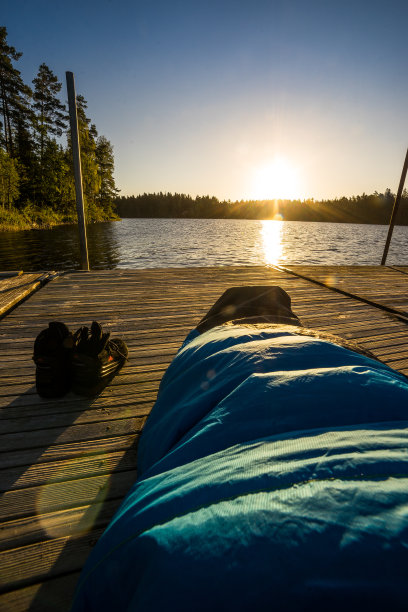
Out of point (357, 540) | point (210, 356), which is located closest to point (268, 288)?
point (210, 356)

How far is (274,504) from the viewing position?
46 centimetres

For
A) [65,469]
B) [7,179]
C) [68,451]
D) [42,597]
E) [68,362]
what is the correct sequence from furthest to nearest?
[7,179]
[68,362]
[68,451]
[65,469]
[42,597]

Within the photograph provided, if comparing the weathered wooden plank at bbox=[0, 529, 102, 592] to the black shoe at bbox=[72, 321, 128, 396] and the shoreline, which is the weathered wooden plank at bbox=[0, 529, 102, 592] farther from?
the shoreline

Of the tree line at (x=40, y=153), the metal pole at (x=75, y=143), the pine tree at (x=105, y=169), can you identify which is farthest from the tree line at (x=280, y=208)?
the metal pole at (x=75, y=143)

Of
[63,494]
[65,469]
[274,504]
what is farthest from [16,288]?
[274,504]

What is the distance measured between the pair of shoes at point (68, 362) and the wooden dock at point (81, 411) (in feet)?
→ 0.32

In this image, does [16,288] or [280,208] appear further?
[280,208]

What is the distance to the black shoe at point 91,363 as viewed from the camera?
6.68 feet

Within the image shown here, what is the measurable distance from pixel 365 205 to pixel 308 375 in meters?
118

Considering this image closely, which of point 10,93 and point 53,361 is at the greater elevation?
point 10,93

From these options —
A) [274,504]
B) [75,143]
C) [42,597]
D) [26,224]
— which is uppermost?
[75,143]

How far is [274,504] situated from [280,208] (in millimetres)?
132658

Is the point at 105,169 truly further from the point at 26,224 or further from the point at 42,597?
the point at 42,597

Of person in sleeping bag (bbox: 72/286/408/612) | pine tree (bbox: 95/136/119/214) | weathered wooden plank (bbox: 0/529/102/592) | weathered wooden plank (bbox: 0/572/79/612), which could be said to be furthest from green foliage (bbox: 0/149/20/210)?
person in sleeping bag (bbox: 72/286/408/612)
